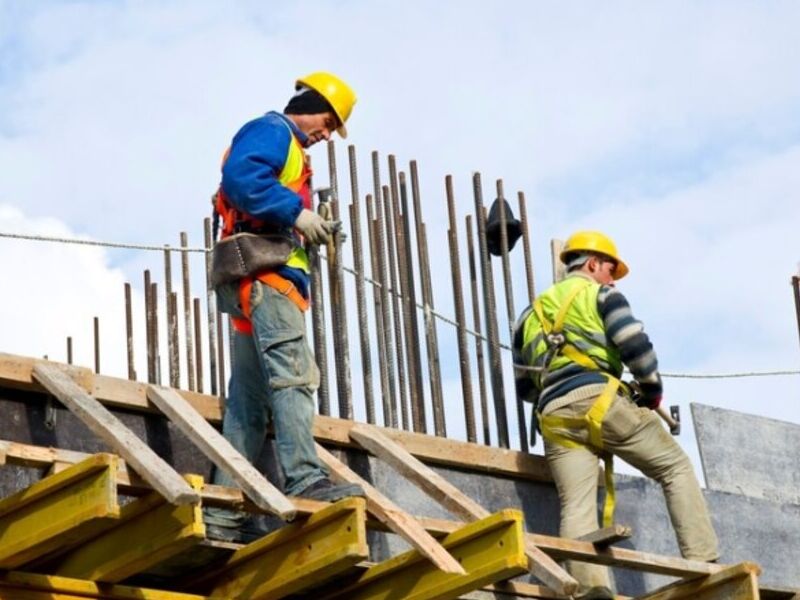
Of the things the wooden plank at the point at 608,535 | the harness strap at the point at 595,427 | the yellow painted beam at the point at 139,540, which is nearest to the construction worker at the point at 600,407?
the harness strap at the point at 595,427

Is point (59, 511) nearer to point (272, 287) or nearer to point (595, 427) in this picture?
point (272, 287)

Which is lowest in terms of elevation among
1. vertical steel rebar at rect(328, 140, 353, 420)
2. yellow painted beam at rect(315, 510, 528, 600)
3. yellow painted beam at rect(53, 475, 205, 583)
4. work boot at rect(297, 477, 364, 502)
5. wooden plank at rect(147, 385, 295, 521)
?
yellow painted beam at rect(315, 510, 528, 600)

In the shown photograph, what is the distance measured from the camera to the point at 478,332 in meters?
11.8

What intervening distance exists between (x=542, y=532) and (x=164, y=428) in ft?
7.99

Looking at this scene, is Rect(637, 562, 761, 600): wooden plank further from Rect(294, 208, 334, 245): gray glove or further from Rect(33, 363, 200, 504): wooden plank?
Rect(33, 363, 200, 504): wooden plank

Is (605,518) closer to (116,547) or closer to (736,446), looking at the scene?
(736,446)

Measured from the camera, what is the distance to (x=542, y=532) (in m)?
11.0

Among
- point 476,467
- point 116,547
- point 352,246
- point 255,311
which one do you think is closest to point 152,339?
point 352,246

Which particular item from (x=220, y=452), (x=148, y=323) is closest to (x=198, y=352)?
(x=148, y=323)

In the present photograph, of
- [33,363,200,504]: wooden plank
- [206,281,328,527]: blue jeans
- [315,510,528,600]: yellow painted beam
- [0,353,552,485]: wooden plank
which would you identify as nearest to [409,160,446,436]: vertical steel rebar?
[0,353,552,485]: wooden plank

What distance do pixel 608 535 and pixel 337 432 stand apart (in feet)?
4.77

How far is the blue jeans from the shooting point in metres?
9.04

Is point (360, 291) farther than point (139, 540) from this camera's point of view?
Yes

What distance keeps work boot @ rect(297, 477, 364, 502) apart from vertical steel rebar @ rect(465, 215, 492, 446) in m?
2.61
